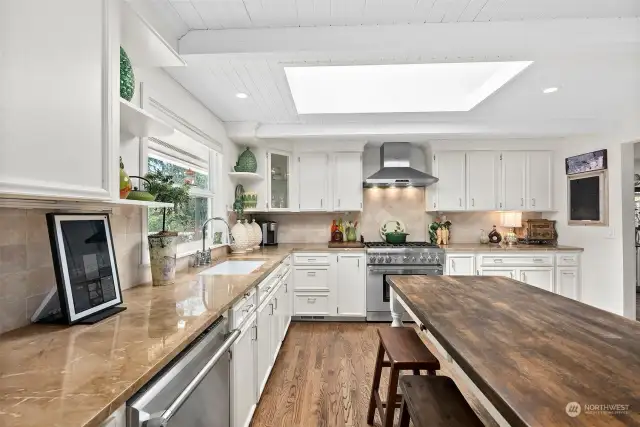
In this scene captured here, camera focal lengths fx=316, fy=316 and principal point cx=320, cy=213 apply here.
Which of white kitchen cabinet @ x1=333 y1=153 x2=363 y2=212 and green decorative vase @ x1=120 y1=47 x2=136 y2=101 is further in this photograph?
white kitchen cabinet @ x1=333 y1=153 x2=363 y2=212

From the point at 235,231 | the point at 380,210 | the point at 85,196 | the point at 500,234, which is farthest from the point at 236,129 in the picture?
the point at 500,234

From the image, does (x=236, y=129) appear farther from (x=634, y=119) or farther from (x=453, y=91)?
(x=634, y=119)

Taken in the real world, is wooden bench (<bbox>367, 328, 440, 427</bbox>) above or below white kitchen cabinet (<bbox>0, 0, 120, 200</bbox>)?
below

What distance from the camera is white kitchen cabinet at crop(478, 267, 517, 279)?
388 cm

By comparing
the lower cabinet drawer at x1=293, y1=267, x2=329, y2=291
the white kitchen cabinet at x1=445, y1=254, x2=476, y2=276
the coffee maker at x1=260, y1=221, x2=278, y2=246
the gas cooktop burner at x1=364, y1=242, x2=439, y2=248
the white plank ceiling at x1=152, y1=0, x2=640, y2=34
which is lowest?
the lower cabinet drawer at x1=293, y1=267, x2=329, y2=291

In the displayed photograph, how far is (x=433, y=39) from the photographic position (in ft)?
6.02

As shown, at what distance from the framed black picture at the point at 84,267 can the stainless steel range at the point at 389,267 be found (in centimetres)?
297

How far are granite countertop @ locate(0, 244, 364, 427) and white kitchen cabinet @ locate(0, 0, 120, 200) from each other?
0.47 metres

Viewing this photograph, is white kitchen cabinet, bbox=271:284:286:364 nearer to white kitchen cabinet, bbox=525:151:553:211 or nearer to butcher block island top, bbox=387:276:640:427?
butcher block island top, bbox=387:276:640:427

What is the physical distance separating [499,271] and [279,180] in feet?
9.90

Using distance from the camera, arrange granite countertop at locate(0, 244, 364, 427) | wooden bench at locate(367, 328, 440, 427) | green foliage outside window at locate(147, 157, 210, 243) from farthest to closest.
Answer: green foliage outside window at locate(147, 157, 210, 243), wooden bench at locate(367, 328, 440, 427), granite countertop at locate(0, 244, 364, 427)

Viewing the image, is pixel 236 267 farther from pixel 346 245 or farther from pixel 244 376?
pixel 346 245
